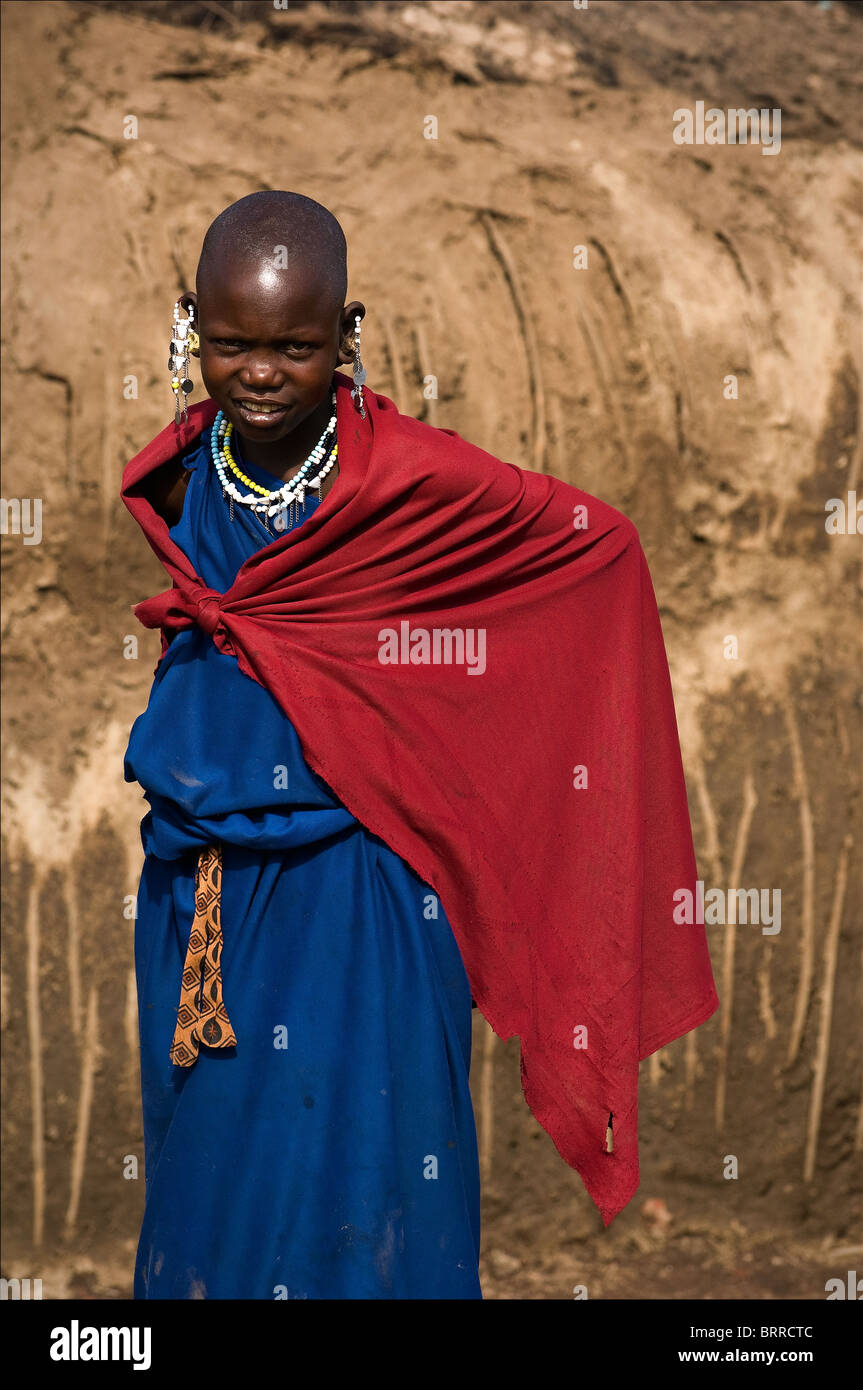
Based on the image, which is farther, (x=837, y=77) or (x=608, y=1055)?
(x=837, y=77)

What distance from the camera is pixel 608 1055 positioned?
2.87 metres

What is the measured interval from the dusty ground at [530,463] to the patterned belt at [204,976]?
2.20 meters

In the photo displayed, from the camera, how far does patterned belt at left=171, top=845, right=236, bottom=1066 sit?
2.68 m

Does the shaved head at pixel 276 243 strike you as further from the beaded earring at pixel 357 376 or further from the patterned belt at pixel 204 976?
the patterned belt at pixel 204 976

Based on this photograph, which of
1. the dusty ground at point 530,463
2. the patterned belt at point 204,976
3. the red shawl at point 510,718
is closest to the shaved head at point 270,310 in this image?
the red shawl at point 510,718

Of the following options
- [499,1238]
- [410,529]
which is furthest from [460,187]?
[499,1238]

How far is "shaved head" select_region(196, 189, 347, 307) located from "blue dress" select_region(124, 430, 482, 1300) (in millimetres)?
405

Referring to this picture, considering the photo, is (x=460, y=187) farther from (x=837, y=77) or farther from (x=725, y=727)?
(x=725, y=727)

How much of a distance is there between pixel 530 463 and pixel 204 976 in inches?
103

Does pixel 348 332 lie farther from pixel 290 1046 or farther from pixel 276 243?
pixel 290 1046

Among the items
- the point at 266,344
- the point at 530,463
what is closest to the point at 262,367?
the point at 266,344

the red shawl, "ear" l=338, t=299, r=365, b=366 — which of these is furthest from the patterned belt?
"ear" l=338, t=299, r=365, b=366

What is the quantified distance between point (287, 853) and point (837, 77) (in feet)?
11.8

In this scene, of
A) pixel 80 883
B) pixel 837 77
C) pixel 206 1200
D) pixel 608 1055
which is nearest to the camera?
pixel 206 1200
